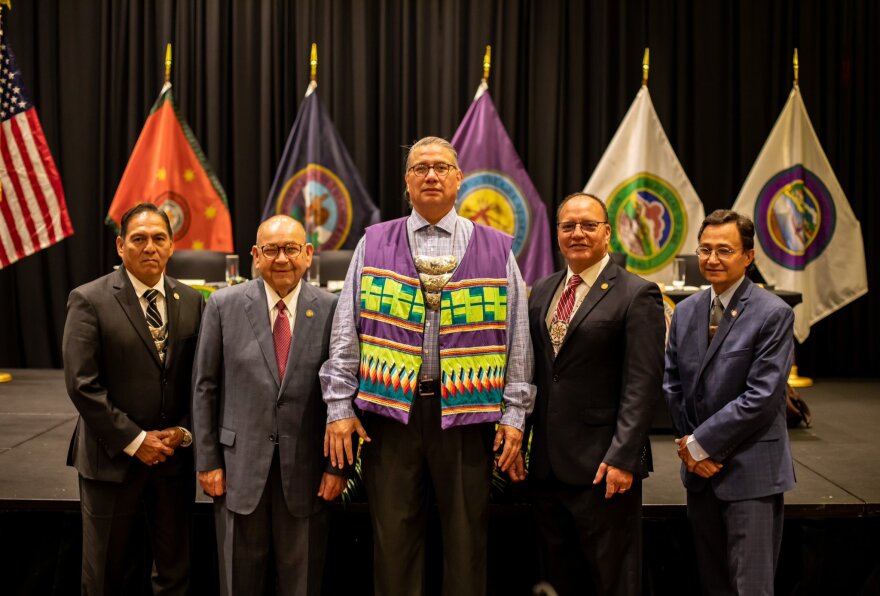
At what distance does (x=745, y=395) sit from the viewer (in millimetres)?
2338

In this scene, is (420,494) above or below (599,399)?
below

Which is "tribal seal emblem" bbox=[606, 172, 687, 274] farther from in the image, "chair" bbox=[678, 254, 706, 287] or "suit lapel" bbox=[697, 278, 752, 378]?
"suit lapel" bbox=[697, 278, 752, 378]

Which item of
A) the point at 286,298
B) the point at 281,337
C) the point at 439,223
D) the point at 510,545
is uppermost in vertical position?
the point at 439,223

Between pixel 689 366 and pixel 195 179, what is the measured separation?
4.73 m

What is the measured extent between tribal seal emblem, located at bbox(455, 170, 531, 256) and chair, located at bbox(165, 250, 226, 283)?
1848 mm

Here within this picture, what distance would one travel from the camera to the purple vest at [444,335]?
88.0 inches

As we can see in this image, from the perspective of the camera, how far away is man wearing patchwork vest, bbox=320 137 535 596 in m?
2.25

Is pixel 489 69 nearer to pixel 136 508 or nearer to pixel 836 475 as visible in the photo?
pixel 836 475

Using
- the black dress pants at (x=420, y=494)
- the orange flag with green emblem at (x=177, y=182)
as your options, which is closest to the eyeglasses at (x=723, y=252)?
the black dress pants at (x=420, y=494)

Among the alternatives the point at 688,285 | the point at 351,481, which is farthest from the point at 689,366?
the point at 688,285

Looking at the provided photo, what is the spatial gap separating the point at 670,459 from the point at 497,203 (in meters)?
2.90

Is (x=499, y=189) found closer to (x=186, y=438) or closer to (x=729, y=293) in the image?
(x=729, y=293)

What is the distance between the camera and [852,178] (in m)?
6.76

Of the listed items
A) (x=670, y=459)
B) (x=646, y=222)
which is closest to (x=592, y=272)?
(x=670, y=459)
